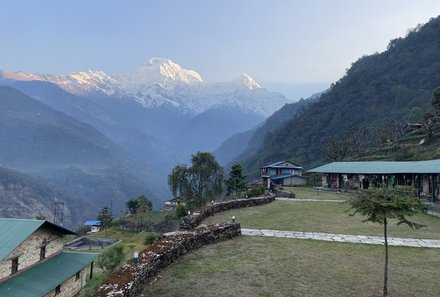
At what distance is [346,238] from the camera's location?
16.9 metres

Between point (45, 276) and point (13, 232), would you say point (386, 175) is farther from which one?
point (13, 232)

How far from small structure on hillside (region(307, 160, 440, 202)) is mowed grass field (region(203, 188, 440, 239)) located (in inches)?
318

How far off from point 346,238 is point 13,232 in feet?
65.5

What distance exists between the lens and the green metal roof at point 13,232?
21475 millimetres

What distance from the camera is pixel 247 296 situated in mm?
9883

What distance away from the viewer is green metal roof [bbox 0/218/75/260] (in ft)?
70.5

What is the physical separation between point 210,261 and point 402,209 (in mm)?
6592

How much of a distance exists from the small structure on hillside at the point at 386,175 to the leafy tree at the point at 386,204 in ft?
68.9

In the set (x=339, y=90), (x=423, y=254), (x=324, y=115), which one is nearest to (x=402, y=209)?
(x=423, y=254)

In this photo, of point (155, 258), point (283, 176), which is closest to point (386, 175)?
point (283, 176)

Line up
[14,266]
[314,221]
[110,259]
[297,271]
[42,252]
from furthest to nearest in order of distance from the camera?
1. [110,259]
2. [42,252]
3. [14,266]
4. [314,221]
5. [297,271]

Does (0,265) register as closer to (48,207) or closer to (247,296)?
(247,296)

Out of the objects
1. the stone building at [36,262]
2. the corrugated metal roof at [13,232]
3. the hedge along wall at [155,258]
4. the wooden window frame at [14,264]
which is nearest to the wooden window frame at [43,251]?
the stone building at [36,262]

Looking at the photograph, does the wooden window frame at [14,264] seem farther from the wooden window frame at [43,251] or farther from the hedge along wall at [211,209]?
the hedge along wall at [211,209]
